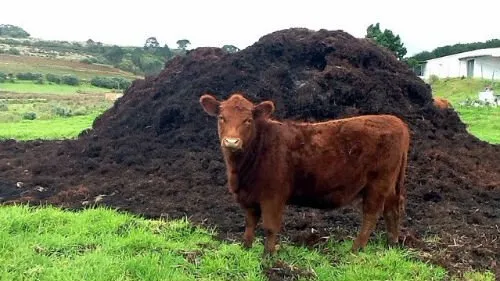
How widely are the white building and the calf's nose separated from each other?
48.3m

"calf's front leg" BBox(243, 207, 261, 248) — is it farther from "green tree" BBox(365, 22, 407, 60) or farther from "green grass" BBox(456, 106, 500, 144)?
"green tree" BBox(365, 22, 407, 60)

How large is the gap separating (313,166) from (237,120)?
1.08 metres

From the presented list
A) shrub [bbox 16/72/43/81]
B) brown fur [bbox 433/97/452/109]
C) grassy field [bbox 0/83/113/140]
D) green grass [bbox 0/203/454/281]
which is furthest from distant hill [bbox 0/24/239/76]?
green grass [bbox 0/203/454/281]

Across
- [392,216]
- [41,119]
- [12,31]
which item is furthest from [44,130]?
[12,31]

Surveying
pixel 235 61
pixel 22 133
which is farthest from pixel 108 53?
pixel 235 61

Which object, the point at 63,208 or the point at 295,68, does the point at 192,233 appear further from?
the point at 295,68

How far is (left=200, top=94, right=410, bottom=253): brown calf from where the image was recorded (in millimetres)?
6766

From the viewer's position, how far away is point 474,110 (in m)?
26.8

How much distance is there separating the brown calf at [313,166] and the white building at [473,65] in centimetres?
4691

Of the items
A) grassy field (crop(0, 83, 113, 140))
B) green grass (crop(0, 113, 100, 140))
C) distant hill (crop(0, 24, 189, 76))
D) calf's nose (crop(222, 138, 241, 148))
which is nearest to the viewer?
calf's nose (crop(222, 138, 241, 148))

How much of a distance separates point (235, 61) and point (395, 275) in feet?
30.1

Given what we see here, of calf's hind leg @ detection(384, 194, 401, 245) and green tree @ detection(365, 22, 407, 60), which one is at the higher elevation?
green tree @ detection(365, 22, 407, 60)

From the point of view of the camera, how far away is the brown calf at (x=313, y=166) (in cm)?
677

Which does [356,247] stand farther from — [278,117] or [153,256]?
[278,117]
